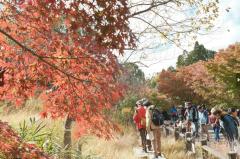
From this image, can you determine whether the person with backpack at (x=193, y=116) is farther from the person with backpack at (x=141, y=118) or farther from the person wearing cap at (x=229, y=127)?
the person wearing cap at (x=229, y=127)

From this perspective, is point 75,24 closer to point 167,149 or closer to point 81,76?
point 81,76

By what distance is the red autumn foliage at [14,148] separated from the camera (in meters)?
5.30

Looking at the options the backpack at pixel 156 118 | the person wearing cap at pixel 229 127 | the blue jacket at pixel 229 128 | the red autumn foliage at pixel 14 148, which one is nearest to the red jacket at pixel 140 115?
the backpack at pixel 156 118

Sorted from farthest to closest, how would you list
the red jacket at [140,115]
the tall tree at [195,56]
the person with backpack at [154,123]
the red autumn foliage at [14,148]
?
the tall tree at [195,56], the red jacket at [140,115], the person with backpack at [154,123], the red autumn foliage at [14,148]

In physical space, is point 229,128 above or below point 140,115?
below

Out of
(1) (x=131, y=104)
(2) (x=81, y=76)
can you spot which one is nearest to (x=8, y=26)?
(2) (x=81, y=76)

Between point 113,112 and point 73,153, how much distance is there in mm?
13798

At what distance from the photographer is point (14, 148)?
17.7 ft

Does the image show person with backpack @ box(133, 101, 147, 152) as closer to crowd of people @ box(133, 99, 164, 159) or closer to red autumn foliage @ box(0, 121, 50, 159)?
crowd of people @ box(133, 99, 164, 159)

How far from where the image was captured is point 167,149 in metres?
16.3

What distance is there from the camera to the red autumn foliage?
17.4ft

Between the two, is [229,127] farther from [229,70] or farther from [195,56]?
[195,56]

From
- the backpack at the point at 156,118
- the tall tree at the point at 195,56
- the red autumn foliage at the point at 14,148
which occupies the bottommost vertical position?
the red autumn foliage at the point at 14,148

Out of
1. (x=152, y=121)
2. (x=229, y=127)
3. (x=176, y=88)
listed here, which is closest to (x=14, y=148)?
(x=152, y=121)
